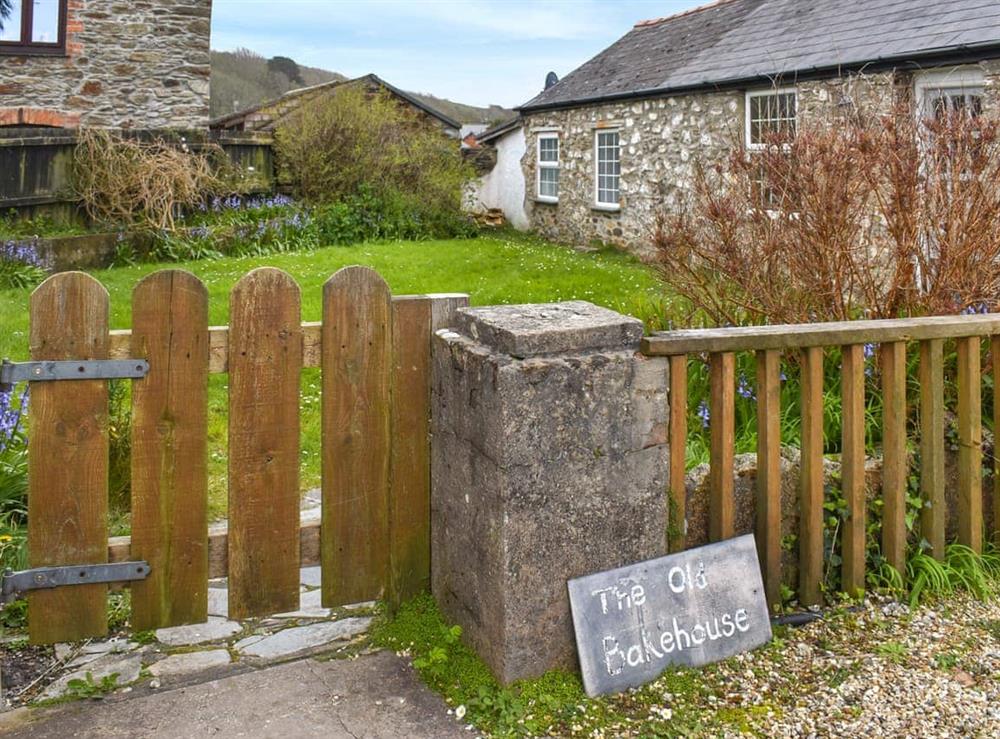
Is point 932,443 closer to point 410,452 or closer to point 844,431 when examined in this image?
point 844,431

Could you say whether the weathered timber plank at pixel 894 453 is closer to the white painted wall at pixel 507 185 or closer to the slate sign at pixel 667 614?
the slate sign at pixel 667 614

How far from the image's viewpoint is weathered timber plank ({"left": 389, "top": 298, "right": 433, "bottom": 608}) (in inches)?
135

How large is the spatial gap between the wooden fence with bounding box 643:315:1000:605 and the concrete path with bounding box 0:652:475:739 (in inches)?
41.1

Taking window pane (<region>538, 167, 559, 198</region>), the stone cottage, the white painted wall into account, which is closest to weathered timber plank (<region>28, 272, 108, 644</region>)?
the stone cottage

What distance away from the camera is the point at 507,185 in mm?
21109

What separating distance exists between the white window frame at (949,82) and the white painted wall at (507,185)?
10.4 meters

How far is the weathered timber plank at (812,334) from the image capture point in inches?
128

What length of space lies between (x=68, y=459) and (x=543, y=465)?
1.51 m

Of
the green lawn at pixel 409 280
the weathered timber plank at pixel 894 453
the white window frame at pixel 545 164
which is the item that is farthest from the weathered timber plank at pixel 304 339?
the white window frame at pixel 545 164

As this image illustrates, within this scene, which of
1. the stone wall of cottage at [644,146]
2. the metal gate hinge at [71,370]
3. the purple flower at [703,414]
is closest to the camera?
the metal gate hinge at [71,370]

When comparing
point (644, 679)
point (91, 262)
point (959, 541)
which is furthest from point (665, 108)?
point (644, 679)

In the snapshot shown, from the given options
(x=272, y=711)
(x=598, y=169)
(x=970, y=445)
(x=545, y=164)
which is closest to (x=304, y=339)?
(x=272, y=711)

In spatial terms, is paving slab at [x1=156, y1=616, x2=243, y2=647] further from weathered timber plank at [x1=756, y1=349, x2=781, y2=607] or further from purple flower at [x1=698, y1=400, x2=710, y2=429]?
purple flower at [x1=698, y1=400, x2=710, y2=429]

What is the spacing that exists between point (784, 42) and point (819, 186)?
9694mm
